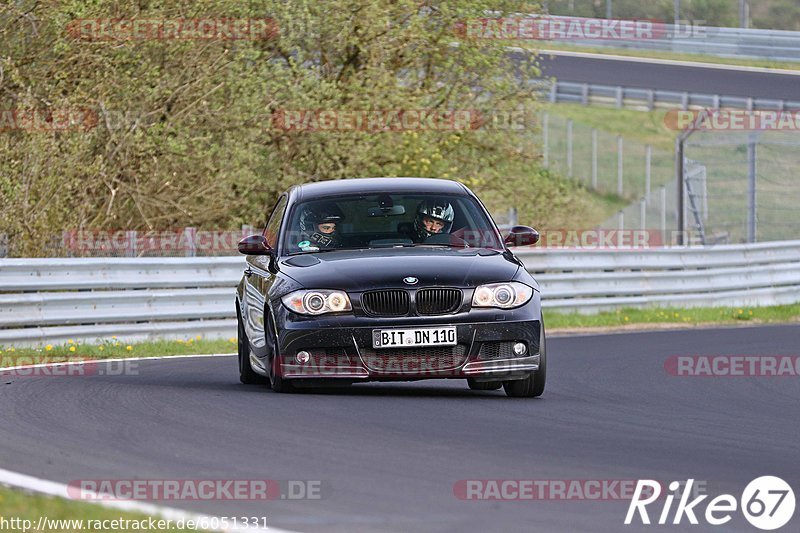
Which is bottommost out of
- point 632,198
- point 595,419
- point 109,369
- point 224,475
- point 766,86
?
point 632,198

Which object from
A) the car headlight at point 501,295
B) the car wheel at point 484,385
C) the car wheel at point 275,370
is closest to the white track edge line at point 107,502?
the car wheel at point 275,370

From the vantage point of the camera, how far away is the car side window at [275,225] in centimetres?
1220

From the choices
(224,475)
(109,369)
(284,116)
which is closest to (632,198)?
(284,116)

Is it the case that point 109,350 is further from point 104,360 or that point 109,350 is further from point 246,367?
point 246,367

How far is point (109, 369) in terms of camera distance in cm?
1413

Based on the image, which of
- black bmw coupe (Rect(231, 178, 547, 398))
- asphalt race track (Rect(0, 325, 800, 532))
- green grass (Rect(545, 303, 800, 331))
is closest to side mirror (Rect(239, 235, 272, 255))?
black bmw coupe (Rect(231, 178, 547, 398))

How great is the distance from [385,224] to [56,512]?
19.1 ft

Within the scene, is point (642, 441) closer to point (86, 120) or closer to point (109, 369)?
point (109, 369)

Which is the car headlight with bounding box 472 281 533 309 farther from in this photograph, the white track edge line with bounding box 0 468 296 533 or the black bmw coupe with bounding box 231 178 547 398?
the white track edge line with bounding box 0 468 296 533

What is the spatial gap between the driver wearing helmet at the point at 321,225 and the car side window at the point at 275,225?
0.30m

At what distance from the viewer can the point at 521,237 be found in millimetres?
11820

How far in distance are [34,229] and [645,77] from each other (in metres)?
32.7

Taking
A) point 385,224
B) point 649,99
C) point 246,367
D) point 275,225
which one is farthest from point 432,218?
point 649,99

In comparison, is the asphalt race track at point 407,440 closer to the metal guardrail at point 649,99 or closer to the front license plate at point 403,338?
the front license plate at point 403,338
